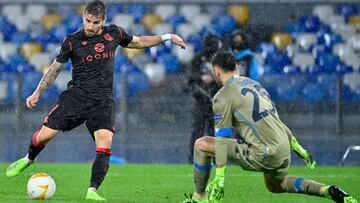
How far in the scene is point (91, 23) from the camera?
31.5 feet

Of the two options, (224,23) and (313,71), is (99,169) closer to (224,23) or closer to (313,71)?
(313,71)

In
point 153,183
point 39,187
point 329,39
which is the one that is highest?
point 329,39

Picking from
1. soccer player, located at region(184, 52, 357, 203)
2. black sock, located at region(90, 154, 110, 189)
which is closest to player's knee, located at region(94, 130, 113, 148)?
black sock, located at region(90, 154, 110, 189)

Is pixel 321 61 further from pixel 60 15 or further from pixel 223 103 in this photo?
pixel 223 103

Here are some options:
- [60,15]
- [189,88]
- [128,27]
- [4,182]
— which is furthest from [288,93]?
[4,182]

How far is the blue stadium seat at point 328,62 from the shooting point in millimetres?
18328

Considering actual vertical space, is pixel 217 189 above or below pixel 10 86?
below

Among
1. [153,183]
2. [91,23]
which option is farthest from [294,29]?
[91,23]

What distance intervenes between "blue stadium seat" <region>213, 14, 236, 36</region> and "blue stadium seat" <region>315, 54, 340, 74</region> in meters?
1.78

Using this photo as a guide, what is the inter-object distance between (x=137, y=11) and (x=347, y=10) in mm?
4118

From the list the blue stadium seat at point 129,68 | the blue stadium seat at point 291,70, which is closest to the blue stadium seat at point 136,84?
the blue stadium seat at point 129,68

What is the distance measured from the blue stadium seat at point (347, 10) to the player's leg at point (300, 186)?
10445 mm

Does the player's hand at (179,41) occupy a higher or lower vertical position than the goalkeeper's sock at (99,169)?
higher

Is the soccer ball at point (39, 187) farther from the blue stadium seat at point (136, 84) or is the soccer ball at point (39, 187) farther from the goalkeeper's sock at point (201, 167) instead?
the blue stadium seat at point (136, 84)
